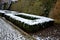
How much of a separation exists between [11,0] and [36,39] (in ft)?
44.2

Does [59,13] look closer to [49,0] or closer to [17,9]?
[49,0]

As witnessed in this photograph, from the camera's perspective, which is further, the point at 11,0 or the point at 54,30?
the point at 11,0

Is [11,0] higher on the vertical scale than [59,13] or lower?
lower

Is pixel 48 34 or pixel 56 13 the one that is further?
pixel 56 13

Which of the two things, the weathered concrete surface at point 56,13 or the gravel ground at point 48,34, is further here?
the weathered concrete surface at point 56,13

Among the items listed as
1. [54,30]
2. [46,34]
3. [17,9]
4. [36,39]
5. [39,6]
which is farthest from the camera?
[17,9]

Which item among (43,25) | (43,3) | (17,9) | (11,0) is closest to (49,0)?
(43,3)

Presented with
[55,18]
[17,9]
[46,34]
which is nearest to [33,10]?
[55,18]

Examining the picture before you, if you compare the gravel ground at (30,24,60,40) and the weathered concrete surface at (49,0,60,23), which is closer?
the gravel ground at (30,24,60,40)

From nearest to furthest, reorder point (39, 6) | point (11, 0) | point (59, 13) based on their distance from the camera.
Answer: point (59, 13), point (39, 6), point (11, 0)

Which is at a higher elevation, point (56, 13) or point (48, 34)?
point (56, 13)

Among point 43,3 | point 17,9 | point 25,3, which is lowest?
point 17,9

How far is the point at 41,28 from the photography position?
22.3ft

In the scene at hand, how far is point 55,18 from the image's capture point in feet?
27.4
